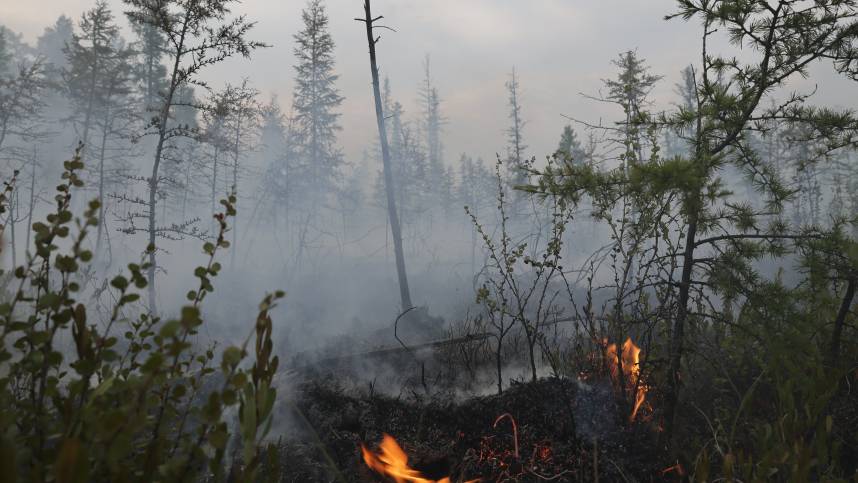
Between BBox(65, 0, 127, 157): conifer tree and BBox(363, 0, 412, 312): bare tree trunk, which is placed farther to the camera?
BBox(65, 0, 127, 157): conifer tree

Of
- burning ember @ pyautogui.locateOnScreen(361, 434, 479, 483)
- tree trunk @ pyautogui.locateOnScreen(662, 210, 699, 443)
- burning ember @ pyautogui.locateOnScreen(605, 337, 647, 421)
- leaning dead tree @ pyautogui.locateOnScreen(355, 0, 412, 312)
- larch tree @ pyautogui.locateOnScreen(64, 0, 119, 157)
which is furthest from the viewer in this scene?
larch tree @ pyautogui.locateOnScreen(64, 0, 119, 157)

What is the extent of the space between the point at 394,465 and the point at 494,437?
1044 mm

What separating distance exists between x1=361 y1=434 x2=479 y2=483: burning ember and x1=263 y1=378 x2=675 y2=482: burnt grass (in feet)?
0.20

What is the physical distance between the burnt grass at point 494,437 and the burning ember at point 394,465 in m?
0.06

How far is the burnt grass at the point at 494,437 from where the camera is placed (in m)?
3.03

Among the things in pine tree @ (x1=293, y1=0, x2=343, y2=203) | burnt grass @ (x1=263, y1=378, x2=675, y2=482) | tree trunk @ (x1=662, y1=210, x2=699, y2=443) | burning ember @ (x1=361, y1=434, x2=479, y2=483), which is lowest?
burnt grass @ (x1=263, y1=378, x2=675, y2=482)

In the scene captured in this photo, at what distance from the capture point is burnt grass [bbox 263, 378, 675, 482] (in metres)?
3.03

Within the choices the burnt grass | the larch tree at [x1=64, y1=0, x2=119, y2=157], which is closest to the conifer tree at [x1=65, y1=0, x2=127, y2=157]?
the larch tree at [x1=64, y1=0, x2=119, y2=157]

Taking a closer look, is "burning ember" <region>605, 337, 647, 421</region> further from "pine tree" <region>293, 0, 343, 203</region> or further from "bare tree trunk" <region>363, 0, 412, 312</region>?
"pine tree" <region>293, 0, 343, 203</region>

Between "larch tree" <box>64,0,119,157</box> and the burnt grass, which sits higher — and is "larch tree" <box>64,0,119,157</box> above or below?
above

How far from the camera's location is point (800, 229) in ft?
11.5

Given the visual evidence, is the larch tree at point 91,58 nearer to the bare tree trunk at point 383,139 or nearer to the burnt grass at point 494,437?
the bare tree trunk at point 383,139

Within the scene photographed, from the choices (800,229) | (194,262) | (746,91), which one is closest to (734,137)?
(746,91)

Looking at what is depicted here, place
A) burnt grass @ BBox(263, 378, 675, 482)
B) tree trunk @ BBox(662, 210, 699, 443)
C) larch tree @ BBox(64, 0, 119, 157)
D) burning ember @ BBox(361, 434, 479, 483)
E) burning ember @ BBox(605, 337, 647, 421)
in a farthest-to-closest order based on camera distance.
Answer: larch tree @ BBox(64, 0, 119, 157) → burning ember @ BBox(605, 337, 647, 421) → tree trunk @ BBox(662, 210, 699, 443) → burnt grass @ BBox(263, 378, 675, 482) → burning ember @ BBox(361, 434, 479, 483)
